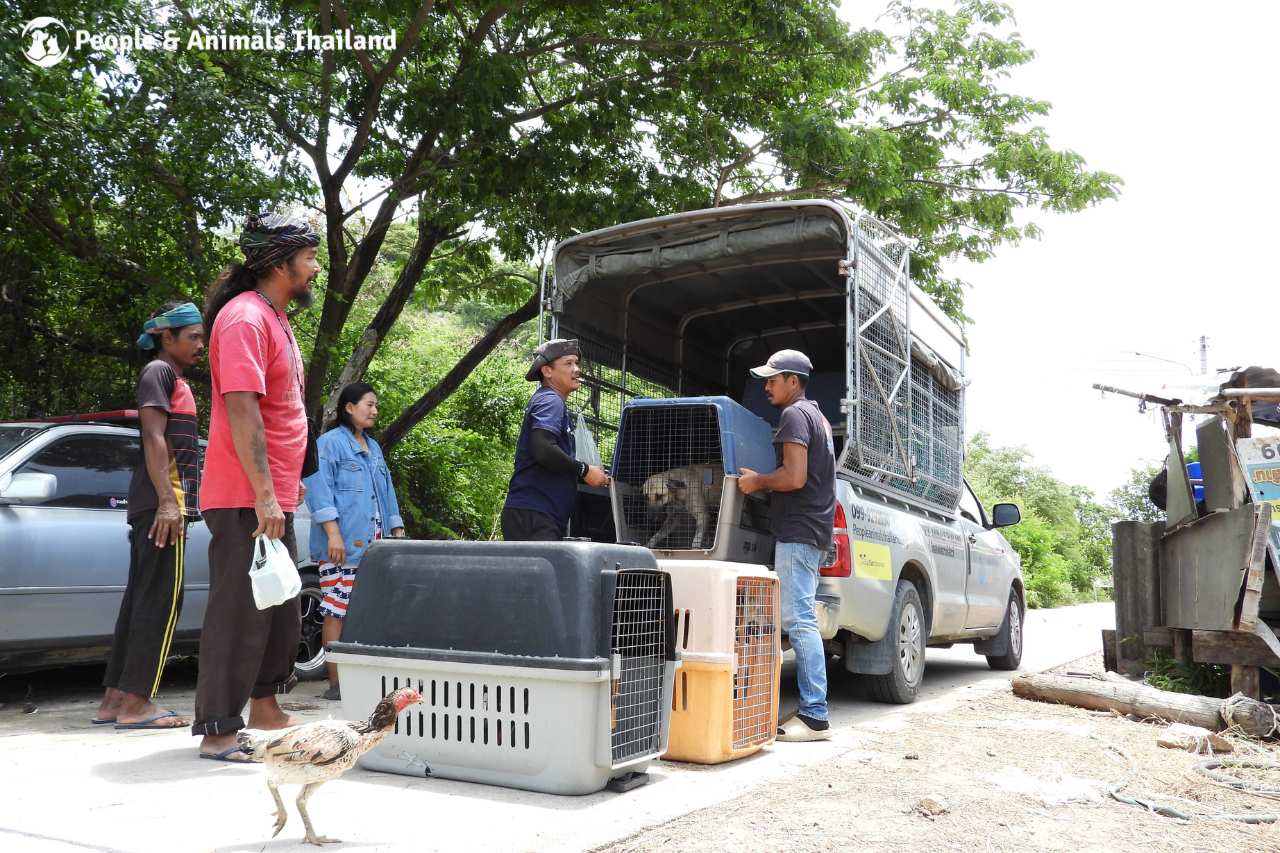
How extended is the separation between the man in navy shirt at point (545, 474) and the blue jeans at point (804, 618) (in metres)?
1.11

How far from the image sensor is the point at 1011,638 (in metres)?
9.82

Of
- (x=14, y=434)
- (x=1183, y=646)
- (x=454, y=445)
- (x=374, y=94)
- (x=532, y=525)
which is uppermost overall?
(x=374, y=94)

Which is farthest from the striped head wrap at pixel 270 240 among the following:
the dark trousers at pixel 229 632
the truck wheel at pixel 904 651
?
the truck wheel at pixel 904 651

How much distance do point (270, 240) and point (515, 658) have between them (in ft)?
6.73

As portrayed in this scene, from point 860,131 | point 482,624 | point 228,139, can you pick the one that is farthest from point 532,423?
point 860,131

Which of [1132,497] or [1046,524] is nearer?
[1046,524]

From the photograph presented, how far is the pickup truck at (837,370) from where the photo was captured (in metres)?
6.27

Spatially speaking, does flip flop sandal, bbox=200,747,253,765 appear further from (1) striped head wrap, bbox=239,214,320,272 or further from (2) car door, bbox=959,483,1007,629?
(2) car door, bbox=959,483,1007,629

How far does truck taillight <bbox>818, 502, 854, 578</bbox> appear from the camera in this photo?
5.91m

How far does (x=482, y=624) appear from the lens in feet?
12.7

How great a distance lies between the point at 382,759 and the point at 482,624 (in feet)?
2.54

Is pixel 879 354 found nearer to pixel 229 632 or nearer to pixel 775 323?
pixel 775 323

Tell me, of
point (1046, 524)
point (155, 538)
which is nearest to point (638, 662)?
point (155, 538)

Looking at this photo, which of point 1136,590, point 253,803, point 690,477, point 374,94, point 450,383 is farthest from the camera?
point 450,383
